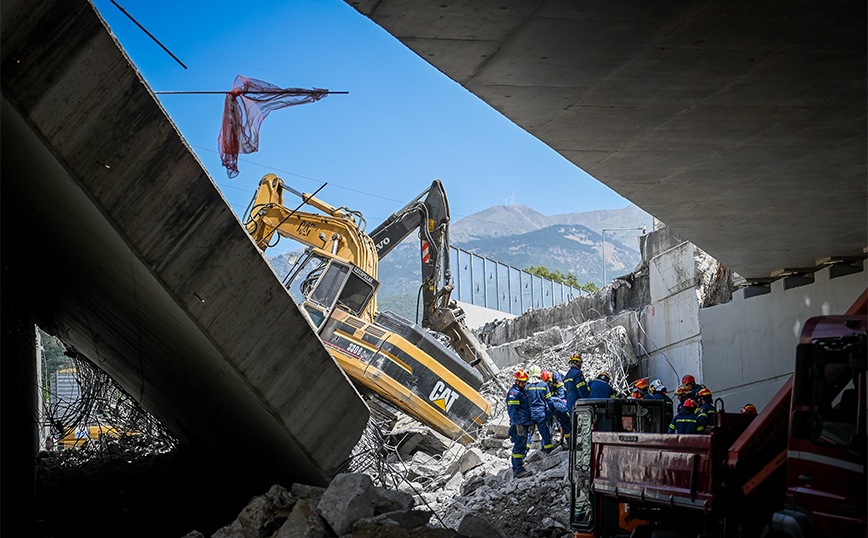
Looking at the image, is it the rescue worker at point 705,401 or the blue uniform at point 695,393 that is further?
the blue uniform at point 695,393

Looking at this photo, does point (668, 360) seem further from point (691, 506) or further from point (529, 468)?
point (691, 506)

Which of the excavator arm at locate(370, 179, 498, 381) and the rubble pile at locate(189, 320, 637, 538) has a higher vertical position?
the excavator arm at locate(370, 179, 498, 381)

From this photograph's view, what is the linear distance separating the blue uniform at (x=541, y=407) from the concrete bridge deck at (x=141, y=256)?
13.4ft

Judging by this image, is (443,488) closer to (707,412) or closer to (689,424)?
(707,412)

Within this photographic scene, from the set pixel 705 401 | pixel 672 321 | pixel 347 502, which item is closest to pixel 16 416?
pixel 347 502

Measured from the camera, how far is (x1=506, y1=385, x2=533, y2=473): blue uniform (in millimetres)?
12523

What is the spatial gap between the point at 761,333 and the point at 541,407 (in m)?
4.49

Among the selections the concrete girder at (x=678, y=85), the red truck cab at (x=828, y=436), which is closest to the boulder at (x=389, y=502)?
the concrete girder at (x=678, y=85)

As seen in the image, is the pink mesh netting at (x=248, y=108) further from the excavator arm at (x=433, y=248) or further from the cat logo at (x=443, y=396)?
the excavator arm at (x=433, y=248)

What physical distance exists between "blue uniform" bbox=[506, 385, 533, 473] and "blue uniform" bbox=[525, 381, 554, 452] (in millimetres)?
85

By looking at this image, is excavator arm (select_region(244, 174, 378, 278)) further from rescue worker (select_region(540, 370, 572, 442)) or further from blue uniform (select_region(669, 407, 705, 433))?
blue uniform (select_region(669, 407, 705, 433))

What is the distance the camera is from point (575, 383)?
535 inches

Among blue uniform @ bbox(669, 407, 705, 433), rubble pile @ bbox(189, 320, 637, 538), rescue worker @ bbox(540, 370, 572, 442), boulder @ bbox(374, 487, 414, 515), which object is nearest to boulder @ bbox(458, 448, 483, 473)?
rubble pile @ bbox(189, 320, 637, 538)

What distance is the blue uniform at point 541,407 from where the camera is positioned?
12.9 m
